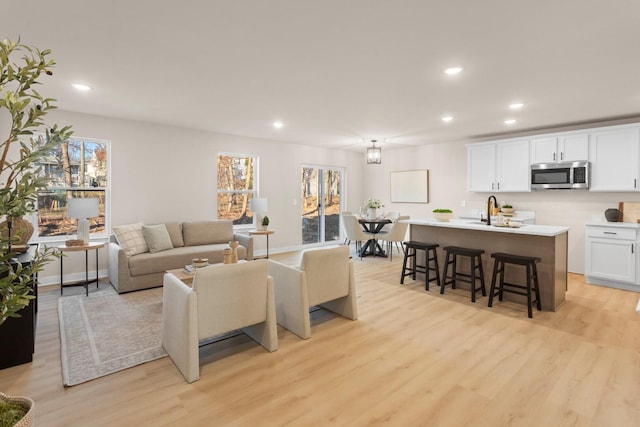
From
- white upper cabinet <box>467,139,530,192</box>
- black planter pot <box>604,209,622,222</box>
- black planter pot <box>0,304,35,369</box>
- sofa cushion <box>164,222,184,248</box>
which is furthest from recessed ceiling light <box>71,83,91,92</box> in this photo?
black planter pot <box>604,209,622,222</box>

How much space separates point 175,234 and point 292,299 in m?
3.11

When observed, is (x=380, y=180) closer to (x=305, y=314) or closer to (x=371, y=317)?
(x=371, y=317)

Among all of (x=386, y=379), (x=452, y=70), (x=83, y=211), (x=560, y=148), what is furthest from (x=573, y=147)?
(x=83, y=211)

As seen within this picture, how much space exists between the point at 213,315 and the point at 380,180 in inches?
268

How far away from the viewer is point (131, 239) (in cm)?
479

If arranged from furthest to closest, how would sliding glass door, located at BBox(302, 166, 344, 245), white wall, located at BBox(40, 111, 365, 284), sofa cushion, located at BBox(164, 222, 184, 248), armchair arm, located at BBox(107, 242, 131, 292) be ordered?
sliding glass door, located at BBox(302, 166, 344, 245)
sofa cushion, located at BBox(164, 222, 184, 248)
white wall, located at BBox(40, 111, 365, 284)
armchair arm, located at BBox(107, 242, 131, 292)

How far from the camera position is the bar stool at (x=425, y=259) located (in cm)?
457

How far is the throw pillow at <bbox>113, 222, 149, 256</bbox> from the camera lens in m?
4.70

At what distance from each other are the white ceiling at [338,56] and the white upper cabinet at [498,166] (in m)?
0.98

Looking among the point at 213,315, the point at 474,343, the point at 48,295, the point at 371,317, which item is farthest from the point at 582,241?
the point at 48,295

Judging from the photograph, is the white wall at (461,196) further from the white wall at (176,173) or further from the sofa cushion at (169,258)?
the sofa cushion at (169,258)

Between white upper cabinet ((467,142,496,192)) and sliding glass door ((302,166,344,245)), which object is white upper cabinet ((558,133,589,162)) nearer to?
white upper cabinet ((467,142,496,192))

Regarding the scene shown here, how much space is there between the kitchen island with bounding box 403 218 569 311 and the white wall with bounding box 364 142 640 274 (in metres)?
→ 1.84

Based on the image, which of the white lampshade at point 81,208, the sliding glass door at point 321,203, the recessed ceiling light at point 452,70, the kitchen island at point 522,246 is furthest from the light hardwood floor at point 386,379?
the sliding glass door at point 321,203
